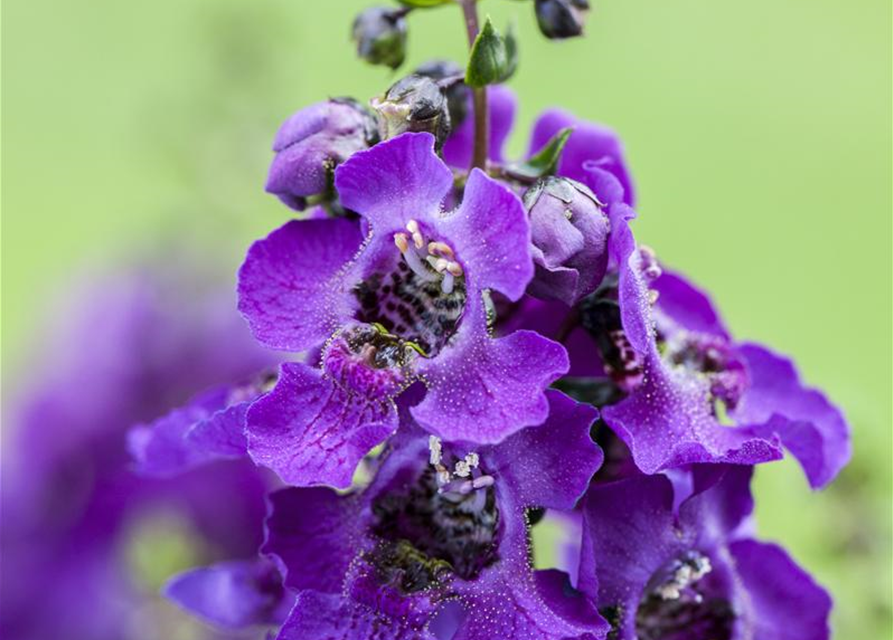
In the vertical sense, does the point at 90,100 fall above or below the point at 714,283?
above

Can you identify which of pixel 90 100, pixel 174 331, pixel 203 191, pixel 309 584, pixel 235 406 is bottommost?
pixel 90 100

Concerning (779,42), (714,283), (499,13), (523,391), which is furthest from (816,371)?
(523,391)

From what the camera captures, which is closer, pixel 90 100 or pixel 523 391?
pixel 523 391

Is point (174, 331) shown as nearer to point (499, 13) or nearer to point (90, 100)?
point (499, 13)

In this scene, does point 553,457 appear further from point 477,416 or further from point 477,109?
point 477,109

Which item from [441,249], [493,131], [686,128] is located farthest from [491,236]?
[686,128]

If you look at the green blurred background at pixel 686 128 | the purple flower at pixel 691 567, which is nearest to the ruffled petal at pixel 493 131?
the purple flower at pixel 691 567

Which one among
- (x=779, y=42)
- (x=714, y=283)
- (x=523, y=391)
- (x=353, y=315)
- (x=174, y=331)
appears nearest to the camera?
(x=523, y=391)

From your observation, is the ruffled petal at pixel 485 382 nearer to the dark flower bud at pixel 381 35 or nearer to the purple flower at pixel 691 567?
the purple flower at pixel 691 567
